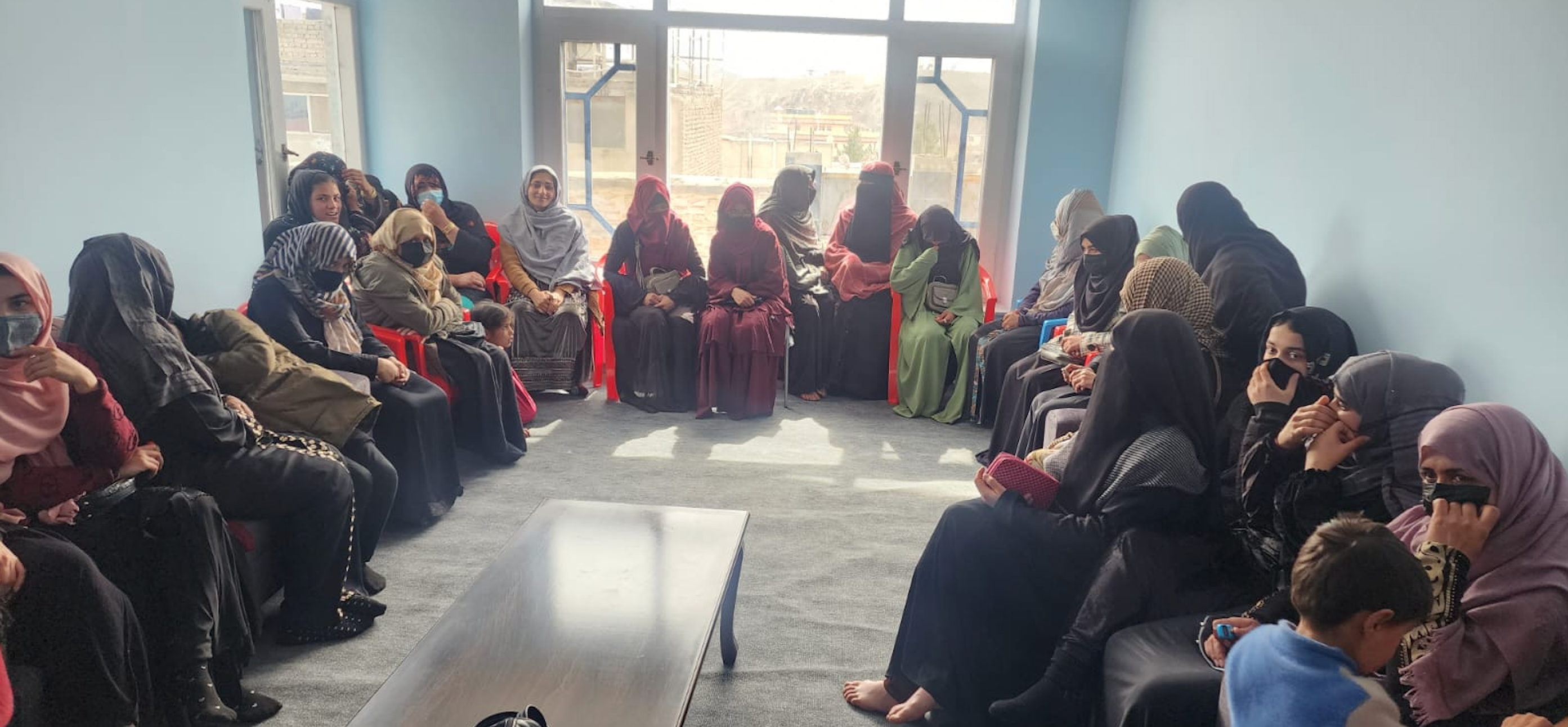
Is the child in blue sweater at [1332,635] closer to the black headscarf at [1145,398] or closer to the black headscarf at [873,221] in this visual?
the black headscarf at [1145,398]

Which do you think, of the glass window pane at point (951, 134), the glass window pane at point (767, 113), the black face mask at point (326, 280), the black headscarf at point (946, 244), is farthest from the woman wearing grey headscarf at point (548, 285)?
the glass window pane at point (951, 134)

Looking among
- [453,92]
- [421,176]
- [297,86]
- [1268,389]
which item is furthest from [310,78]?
[1268,389]

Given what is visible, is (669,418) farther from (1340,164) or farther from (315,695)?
(1340,164)

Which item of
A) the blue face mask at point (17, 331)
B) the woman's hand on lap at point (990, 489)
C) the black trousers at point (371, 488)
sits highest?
the blue face mask at point (17, 331)

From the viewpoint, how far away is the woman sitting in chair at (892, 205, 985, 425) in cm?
517

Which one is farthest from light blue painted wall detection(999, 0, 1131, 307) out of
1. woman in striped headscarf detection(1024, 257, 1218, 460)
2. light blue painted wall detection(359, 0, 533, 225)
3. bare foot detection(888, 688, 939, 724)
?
bare foot detection(888, 688, 939, 724)

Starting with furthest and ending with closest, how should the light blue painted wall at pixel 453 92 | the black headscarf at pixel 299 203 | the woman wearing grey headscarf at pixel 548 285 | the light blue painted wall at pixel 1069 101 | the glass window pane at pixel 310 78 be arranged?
1. the light blue painted wall at pixel 453 92
2. the light blue painted wall at pixel 1069 101
3. the glass window pane at pixel 310 78
4. the woman wearing grey headscarf at pixel 548 285
5. the black headscarf at pixel 299 203

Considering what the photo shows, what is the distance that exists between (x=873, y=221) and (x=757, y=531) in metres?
2.53

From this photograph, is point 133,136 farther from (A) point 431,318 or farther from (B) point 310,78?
(B) point 310,78

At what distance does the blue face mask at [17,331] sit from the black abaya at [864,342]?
12.5ft

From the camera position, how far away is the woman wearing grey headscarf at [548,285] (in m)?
5.14

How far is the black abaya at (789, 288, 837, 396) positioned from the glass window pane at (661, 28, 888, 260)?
2.88 ft

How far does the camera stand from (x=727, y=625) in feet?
8.77

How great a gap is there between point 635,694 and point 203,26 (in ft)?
9.80
